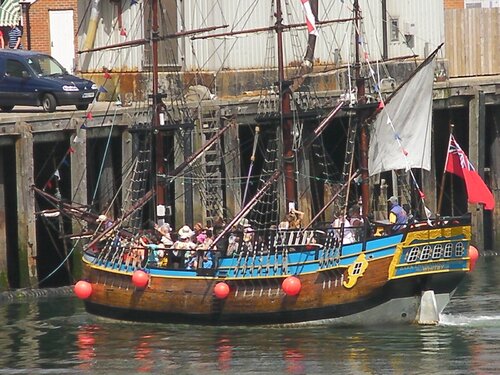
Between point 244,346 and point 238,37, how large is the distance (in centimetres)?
1640

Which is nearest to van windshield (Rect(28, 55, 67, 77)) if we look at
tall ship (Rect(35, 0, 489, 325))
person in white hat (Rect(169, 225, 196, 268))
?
tall ship (Rect(35, 0, 489, 325))

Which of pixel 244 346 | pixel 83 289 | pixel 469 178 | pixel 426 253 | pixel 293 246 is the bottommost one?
pixel 244 346

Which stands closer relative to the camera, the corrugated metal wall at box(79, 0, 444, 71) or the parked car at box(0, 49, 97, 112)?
the parked car at box(0, 49, 97, 112)

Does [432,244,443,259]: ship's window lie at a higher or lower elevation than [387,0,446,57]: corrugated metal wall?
lower

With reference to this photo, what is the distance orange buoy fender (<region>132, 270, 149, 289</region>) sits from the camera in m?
39.6

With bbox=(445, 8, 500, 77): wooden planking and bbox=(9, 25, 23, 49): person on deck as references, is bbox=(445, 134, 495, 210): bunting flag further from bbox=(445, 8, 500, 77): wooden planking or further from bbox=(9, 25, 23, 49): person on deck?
bbox=(9, 25, 23, 49): person on deck

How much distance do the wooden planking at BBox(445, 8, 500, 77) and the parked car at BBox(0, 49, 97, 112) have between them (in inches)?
457

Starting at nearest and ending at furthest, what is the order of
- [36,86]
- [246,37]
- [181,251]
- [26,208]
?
[181,251]
[26,208]
[36,86]
[246,37]

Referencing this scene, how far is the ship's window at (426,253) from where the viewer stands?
38094 mm

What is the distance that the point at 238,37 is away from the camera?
51.8 metres

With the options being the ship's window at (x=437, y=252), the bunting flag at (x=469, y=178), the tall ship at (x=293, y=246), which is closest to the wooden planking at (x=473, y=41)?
the tall ship at (x=293, y=246)

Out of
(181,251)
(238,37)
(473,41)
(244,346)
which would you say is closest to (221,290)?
(181,251)

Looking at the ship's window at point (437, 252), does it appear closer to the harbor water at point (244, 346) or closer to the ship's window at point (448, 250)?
the ship's window at point (448, 250)

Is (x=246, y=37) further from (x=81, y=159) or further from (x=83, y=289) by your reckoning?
(x=83, y=289)
